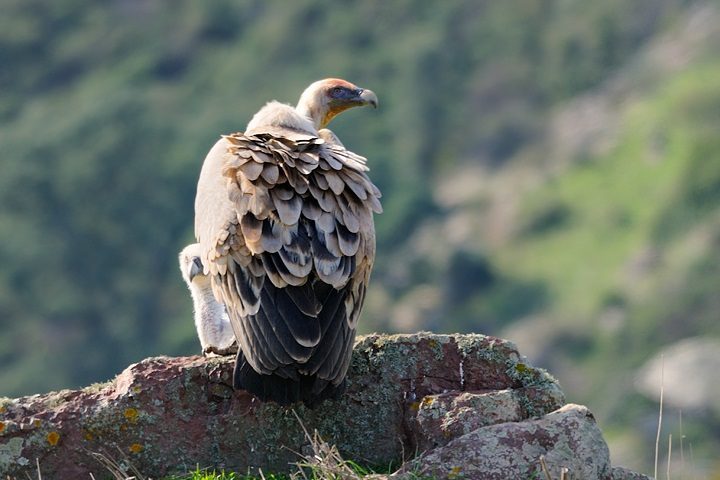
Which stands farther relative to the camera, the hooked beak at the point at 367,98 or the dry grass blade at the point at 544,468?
the hooked beak at the point at 367,98

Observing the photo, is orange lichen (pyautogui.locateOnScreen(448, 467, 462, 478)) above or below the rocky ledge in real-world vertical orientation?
below

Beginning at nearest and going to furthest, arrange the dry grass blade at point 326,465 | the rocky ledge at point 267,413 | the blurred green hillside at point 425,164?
1. the dry grass blade at point 326,465
2. the rocky ledge at point 267,413
3. the blurred green hillside at point 425,164

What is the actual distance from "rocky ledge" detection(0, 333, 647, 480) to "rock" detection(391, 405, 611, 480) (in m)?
0.18

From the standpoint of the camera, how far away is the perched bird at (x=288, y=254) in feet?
29.4

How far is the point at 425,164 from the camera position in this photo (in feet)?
325

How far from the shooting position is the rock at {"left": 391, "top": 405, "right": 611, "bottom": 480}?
8328mm

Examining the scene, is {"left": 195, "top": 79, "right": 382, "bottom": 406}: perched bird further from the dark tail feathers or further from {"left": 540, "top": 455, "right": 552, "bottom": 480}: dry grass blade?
{"left": 540, "top": 455, "right": 552, "bottom": 480}: dry grass blade

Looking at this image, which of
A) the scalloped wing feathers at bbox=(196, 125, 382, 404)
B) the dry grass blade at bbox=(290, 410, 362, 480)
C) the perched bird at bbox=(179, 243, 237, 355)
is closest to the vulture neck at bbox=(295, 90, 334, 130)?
the perched bird at bbox=(179, 243, 237, 355)

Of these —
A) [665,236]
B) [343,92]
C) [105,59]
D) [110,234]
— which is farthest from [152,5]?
[343,92]

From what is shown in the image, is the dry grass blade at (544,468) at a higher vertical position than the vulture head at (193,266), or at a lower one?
lower

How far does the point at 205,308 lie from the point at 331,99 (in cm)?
310

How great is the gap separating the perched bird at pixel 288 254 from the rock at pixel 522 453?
915 mm

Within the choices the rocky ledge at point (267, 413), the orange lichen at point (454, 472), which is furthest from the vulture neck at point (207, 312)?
the orange lichen at point (454, 472)

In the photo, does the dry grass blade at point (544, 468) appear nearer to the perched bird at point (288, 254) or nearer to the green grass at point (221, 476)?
the perched bird at point (288, 254)
